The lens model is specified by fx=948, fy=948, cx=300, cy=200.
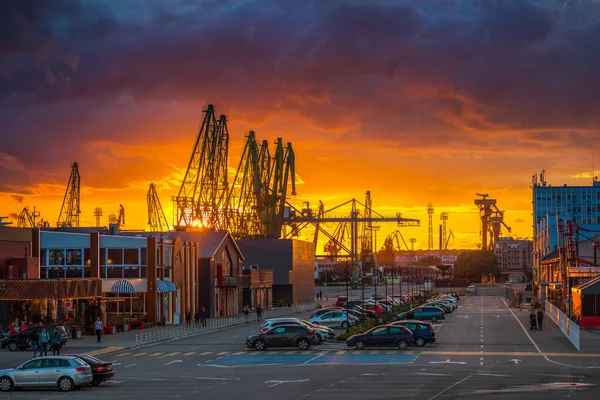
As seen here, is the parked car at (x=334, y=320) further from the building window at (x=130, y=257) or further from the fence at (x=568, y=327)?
the building window at (x=130, y=257)

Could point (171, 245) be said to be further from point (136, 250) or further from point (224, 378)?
point (224, 378)

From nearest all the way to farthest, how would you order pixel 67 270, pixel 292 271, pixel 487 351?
1. pixel 487 351
2. pixel 67 270
3. pixel 292 271

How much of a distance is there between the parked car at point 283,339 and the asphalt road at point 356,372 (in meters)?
0.91

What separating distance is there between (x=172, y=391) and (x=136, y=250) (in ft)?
158

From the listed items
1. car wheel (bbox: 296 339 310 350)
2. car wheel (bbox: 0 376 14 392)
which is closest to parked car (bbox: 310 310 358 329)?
car wheel (bbox: 296 339 310 350)

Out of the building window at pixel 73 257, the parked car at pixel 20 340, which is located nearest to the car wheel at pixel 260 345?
the parked car at pixel 20 340

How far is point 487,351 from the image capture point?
171 feet

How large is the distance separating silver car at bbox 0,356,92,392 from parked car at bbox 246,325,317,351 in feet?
64.3

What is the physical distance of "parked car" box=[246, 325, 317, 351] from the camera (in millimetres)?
54812

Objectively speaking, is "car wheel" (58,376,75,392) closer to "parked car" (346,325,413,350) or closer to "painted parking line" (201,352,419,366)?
"painted parking line" (201,352,419,366)

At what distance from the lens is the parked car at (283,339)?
54.8 meters

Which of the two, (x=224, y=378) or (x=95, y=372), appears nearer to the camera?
(x=95, y=372)

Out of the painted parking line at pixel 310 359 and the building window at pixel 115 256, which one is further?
the building window at pixel 115 256

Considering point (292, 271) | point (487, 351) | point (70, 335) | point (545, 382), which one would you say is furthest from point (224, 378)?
point (292, 271)
